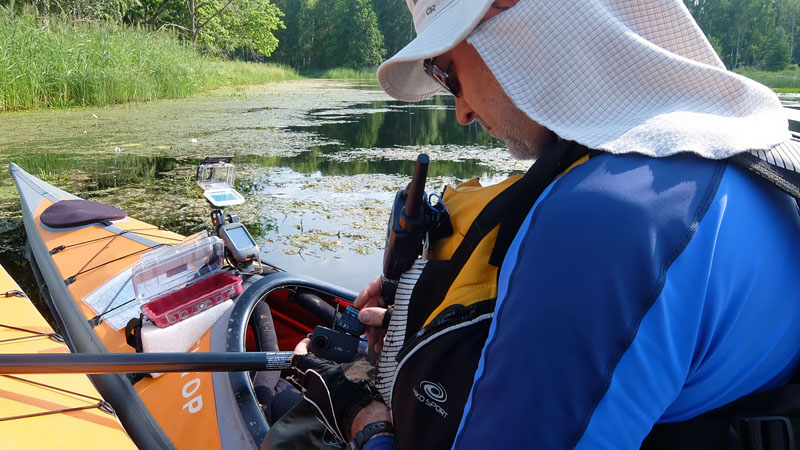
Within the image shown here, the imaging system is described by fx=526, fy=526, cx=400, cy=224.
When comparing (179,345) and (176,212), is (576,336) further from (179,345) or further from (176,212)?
(176,212)

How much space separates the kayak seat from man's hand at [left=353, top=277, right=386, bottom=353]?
2922 mm

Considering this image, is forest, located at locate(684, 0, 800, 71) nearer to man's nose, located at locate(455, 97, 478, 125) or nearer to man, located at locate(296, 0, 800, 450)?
man's nose, located at locate(455, 97, 478, 125)

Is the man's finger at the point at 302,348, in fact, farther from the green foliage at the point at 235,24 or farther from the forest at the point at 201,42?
the green foliage at the point at 235,24

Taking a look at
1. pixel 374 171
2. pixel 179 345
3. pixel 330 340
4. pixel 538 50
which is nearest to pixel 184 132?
pixel 374 171

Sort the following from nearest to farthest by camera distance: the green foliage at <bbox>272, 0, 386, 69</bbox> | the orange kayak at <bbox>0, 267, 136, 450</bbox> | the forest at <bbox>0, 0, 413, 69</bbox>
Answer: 1. the orange kayak at <bbox>0, 267, 136, 450</bbox>
2. the forest at <bbox>0, 0, 413, 69</bbox>
3. the green foliage at <bbox>272, 0, 386, 69</bbox>

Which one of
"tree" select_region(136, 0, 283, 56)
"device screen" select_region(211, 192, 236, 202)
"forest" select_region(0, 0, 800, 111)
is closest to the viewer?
"device screen" select_region(211, 192, 236, 202)

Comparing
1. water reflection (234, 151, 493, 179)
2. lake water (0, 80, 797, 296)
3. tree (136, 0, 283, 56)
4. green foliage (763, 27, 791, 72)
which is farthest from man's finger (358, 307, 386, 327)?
green foliage (763, 27, 791, 72)

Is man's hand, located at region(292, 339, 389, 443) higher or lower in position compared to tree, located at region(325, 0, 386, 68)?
lower

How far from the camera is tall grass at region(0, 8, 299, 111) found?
8719mm

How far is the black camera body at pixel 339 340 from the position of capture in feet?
4.50

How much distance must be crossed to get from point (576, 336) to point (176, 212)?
4.81m

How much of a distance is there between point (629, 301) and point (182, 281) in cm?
202

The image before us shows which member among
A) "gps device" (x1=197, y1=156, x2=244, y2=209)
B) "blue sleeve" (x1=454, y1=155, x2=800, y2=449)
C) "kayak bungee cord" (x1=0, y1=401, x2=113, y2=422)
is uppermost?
"blue sleeve" (x1=454, y1=155, x2=800, y2=449)

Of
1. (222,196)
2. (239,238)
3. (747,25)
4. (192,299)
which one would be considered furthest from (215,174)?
(747,25)
